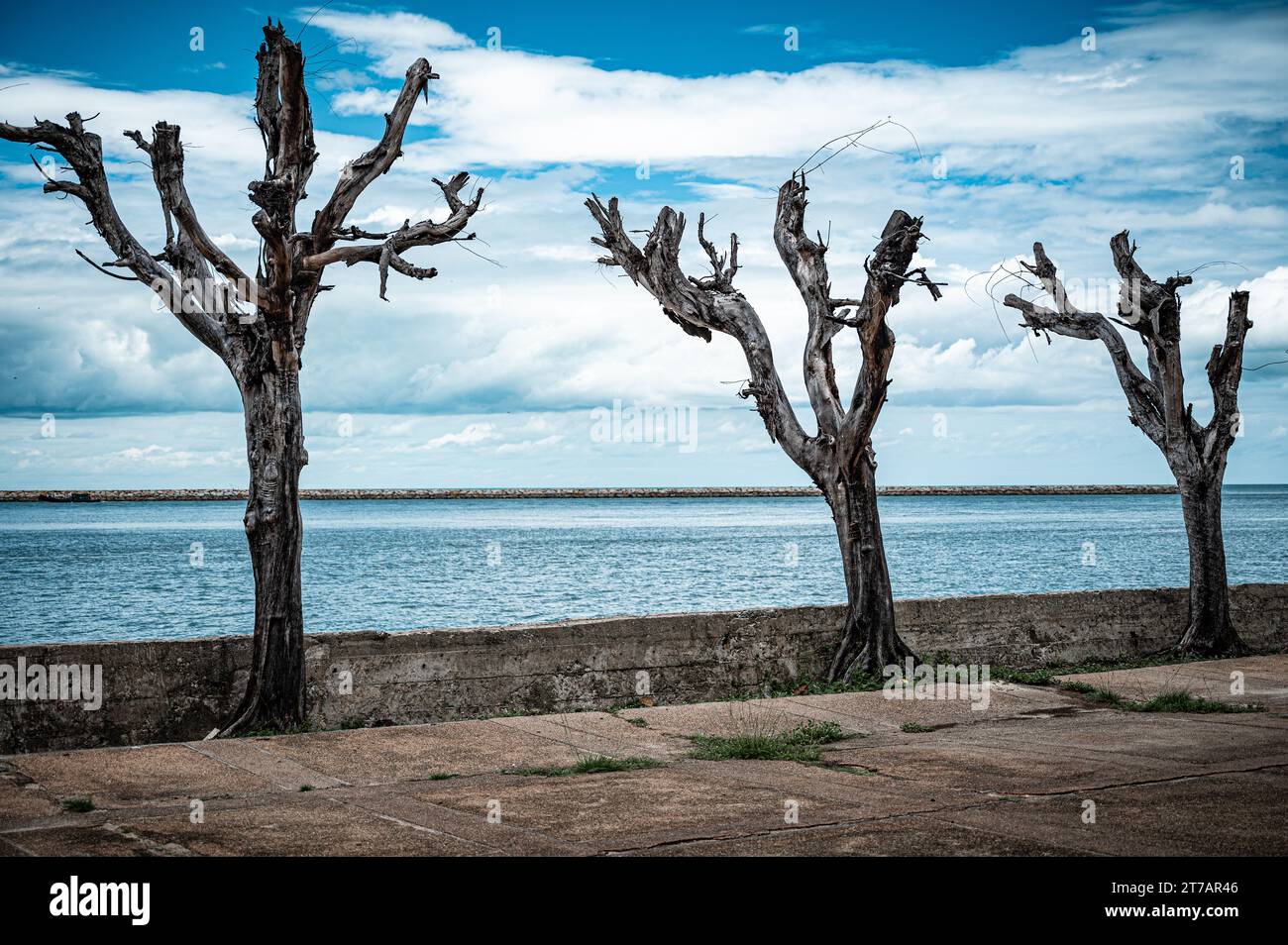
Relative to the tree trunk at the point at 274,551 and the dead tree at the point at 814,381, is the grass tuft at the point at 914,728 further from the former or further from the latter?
the tree trunk at the point at 274,551

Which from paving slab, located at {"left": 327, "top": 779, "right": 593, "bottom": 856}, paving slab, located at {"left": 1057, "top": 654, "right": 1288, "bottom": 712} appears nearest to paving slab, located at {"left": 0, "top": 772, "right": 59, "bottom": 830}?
paving slab, located at {"left": 327, "top": 779, "right": 593, "bottom": 856}

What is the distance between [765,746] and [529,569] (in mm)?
51273

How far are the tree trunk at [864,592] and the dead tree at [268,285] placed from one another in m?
4.69

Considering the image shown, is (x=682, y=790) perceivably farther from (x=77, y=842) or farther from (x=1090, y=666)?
(x=1090, y=666)

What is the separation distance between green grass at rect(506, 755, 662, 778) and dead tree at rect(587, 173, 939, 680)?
4.42 meters

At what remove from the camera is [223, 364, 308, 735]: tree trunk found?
8.88 meters

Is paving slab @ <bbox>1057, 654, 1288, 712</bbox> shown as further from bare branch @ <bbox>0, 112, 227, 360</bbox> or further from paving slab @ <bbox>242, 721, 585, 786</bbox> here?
bare branch @ <bbox>0, 112, 227, 360</bbox>

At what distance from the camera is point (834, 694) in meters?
10.4

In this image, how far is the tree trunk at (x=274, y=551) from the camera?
29.1 ft

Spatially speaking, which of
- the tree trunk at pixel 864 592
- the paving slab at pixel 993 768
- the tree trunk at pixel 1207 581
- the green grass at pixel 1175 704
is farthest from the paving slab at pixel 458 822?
the tree trunk at pixel 1207 581

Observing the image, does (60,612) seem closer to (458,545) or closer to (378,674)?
(378,674)

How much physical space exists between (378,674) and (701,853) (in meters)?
5.30

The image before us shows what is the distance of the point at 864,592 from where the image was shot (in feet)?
37.9
